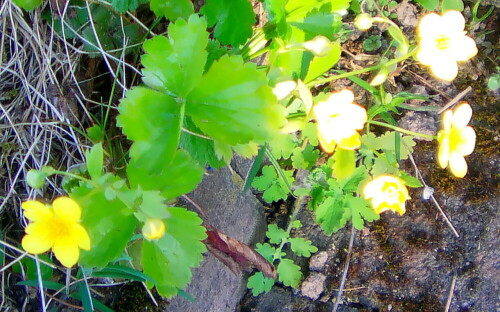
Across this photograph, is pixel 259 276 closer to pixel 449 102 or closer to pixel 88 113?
pixel 88 113

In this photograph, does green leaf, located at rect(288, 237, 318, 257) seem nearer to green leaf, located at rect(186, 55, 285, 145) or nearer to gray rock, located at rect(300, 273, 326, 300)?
gray rock, located at rect(300, 273, 326, 300)

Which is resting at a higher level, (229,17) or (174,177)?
(229,17)

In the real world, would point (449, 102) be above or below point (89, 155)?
below

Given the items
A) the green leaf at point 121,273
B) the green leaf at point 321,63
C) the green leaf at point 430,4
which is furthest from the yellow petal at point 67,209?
the green leaf at point 430,4

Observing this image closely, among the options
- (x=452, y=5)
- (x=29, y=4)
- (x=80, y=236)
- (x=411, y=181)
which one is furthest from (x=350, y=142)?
(x=29, y=4)

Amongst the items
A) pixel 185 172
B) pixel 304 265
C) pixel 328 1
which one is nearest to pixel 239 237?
pixel 304 265

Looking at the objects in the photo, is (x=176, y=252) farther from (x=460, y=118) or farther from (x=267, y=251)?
(x=460, y=118)
